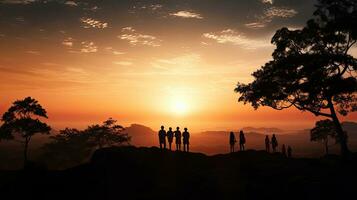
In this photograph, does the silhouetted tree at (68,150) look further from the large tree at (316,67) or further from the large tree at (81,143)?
the large tree at (316,67)

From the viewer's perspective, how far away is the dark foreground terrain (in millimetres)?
20922

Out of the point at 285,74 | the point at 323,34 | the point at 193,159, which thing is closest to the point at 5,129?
the point at 193,159

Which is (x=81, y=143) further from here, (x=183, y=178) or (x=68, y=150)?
(x=183, y=178)

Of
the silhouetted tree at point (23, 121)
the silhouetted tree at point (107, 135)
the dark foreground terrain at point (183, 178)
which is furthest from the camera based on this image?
the silhouetted tree at point (107, 135)

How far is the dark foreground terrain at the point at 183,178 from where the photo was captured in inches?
824

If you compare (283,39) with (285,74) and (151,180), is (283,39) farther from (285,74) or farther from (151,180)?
(151,180)

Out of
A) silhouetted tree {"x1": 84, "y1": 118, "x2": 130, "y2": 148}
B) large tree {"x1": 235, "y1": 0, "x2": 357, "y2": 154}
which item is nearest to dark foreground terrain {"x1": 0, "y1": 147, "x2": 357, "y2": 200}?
large tree {"x1": 235, "y1": 0, "x2": 357, "y2": 154}

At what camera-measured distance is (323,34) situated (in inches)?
1178

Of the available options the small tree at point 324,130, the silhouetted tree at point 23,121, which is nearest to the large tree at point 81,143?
the silhouetted tree at point 23,121

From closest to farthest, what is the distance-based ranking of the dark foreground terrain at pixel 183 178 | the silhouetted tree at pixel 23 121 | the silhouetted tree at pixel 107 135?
the dark foreground terrain at pixel 183 178 < the silhouetted tree at pixel 23 121 < the silhouetted tree at pixel 107 135

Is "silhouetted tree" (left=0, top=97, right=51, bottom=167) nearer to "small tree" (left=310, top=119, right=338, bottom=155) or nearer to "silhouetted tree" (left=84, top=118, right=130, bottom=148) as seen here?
"silhouetted tree" (left=84, top=118, right=130, bottom=148)

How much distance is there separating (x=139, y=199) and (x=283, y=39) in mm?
22199

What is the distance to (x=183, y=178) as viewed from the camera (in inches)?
957

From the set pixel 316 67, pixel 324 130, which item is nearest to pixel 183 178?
pixel 316 67
